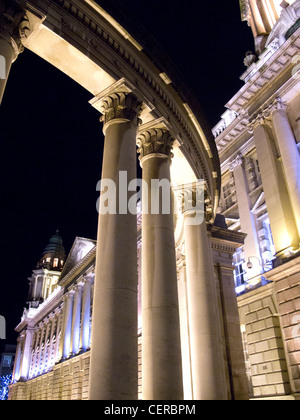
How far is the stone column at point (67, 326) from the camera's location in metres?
62.8

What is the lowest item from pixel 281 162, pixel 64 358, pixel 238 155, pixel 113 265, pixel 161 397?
pixel 161 397

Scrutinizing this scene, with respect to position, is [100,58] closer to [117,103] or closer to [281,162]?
[117,103]

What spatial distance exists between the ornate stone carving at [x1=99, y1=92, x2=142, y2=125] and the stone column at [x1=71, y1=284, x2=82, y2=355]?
169 ft

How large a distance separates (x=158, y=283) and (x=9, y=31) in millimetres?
9776

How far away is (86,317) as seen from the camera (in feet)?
186

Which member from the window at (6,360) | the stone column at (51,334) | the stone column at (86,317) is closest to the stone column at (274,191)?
the stone column at (86,317)

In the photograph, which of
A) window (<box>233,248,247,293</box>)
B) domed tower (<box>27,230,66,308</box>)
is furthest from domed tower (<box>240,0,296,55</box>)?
domed tower (<box>27,230,66,308</box>)

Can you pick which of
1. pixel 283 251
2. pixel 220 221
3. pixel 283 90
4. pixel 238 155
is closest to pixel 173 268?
pixel 220 221

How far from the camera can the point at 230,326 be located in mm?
21719

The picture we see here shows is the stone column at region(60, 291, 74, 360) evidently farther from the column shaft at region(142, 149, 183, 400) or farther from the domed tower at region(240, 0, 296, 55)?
the column shaft at region(142, 149, 183, 400)

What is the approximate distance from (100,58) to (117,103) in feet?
6.03

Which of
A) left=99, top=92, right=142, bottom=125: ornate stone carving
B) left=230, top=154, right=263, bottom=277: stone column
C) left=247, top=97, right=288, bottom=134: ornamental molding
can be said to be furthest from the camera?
left=230, top=154, right=263, bottom=277: stone column

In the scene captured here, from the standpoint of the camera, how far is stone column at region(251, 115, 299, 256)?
31234mm

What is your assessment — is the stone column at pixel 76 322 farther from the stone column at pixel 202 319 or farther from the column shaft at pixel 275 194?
the stone column at pixel 202 319
